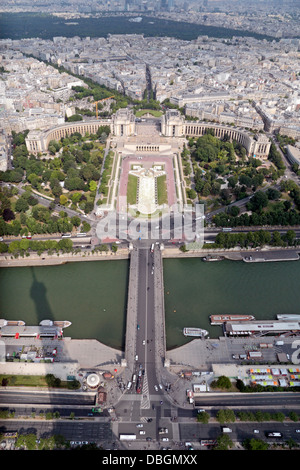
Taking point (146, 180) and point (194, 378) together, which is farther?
point (146, 180)

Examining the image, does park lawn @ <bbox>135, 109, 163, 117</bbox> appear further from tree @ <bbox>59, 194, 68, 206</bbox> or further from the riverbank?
the riverbank

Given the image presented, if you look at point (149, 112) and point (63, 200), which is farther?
point (149, 112)

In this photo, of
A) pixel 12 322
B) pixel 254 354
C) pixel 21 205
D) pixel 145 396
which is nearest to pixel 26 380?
pixel 12 322

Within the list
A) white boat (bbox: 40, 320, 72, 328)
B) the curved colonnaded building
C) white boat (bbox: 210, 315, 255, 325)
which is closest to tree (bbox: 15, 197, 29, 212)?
the curved colonnaded building

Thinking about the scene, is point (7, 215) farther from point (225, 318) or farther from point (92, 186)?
point (225, 318)

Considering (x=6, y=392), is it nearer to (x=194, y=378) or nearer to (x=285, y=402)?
(x=194, y=378)

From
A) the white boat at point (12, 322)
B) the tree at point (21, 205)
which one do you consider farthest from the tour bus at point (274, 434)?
the tree at point (21, 205)

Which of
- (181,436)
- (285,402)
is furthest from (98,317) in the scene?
(285,402)
